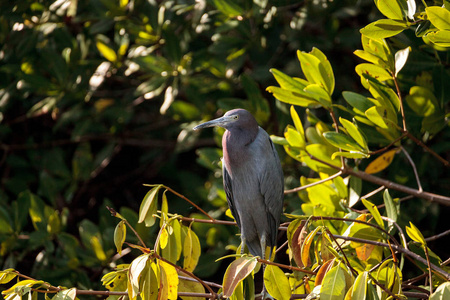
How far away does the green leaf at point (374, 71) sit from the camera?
2.54 m

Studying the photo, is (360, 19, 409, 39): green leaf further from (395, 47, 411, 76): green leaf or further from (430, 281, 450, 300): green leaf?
(430, 281, 450, 300): green leaf

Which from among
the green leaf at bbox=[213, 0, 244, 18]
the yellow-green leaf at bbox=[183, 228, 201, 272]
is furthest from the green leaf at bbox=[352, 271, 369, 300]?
the green leaf at bbox=[213, 0, 244, 18]

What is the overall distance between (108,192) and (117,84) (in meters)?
1.01

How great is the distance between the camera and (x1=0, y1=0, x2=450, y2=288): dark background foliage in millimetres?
3645

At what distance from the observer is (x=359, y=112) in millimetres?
2664

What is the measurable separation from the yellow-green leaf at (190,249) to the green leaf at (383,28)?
112 centimetres

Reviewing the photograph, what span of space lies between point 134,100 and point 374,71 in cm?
→ 249

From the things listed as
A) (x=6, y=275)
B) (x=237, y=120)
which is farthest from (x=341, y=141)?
(x=6, y=275)

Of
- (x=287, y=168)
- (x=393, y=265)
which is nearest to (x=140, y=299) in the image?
(x=393, y=265)

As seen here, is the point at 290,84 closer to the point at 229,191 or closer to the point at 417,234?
the point at 229,191

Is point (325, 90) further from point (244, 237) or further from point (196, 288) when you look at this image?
point (196, 288)

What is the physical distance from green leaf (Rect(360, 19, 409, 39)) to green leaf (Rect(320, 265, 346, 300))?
1.04 metres

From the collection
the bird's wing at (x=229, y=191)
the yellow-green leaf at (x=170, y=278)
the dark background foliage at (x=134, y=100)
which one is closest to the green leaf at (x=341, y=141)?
the dark background foliage at (x=134, y=100)

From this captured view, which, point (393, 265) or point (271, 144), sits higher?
point (393, 265)
